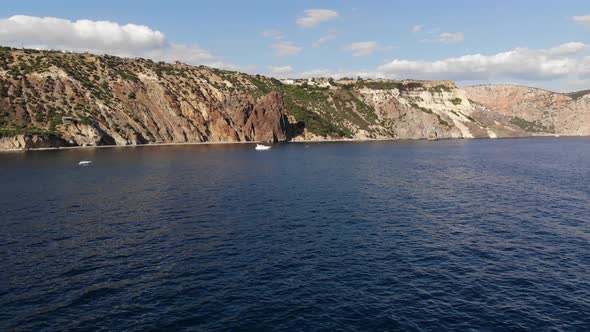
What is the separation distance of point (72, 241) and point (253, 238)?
68.4 feet

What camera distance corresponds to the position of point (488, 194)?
79125mm

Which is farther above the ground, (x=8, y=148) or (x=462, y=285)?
(x=8, y=148)

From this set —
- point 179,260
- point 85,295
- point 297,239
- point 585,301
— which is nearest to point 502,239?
point 585,301

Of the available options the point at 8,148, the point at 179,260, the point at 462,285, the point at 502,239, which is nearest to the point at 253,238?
the point at 179,260

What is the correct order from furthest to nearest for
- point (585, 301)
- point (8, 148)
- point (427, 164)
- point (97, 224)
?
point (8, 148) → point (427, 164) → point (97, 224) → point (585, 301)

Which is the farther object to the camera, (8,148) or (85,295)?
(8,148)

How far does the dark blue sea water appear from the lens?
30.5 metres

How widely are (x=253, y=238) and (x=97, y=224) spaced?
22.1m

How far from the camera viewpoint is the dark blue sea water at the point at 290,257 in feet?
99.9

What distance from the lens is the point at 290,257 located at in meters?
42.7

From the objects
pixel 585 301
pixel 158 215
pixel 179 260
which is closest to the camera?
pixel 585 301

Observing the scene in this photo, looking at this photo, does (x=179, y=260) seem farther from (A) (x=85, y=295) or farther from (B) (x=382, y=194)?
(B) (x=382, y=194)

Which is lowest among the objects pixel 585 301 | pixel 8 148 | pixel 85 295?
pixel 585 301

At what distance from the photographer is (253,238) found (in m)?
49.1
